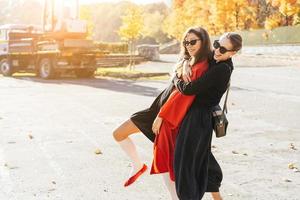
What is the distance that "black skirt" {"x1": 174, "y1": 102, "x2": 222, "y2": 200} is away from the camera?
160 inches

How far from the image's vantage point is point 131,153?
481 cm

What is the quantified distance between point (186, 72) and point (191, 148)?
617mm

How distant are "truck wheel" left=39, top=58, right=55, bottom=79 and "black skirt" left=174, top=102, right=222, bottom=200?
753 inches

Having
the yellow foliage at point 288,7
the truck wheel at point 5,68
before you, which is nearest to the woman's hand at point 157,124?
the truck wheel at point 5,68

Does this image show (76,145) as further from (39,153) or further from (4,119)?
(4,119)

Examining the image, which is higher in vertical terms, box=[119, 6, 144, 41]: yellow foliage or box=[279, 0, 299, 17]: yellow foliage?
box=[279, 0, 299, 17]: yellow foliage

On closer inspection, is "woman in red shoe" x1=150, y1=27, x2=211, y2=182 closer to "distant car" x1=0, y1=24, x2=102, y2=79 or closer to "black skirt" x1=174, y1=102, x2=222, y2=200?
"black skirt" x1=174, y1=102, x2=222, y2=200

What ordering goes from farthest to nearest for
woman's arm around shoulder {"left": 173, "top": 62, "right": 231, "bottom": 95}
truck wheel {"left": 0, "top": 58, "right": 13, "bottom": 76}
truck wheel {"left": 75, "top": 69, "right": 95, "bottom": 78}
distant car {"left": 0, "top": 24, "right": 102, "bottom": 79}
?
truck wheel {"left": 0, "top": 58, "right": 13, "bottom": 76} → truck wheel {"left": 75, "top": 69, "right": 95, "bottom": 78} → distant car {"left": 0, "top": 24, "right": 102, "bottom": 79} → woman's arm around shoulder {"left": 173, "top": 62, "right": 231, "bottom": 95}

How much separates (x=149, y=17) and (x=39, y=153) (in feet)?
331

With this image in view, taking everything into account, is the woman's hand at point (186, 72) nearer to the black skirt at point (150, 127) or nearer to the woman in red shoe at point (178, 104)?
the woman in red shoe at point (178, 104)

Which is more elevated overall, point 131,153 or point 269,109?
point 131,153

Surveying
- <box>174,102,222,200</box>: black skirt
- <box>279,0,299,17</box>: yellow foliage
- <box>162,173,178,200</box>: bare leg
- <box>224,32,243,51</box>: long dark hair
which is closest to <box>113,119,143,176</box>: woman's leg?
<box>162,173,178,200</box>: bare leg

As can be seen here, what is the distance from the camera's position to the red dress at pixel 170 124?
162 inches

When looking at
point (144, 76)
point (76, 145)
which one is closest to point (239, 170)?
point (76, 145)
